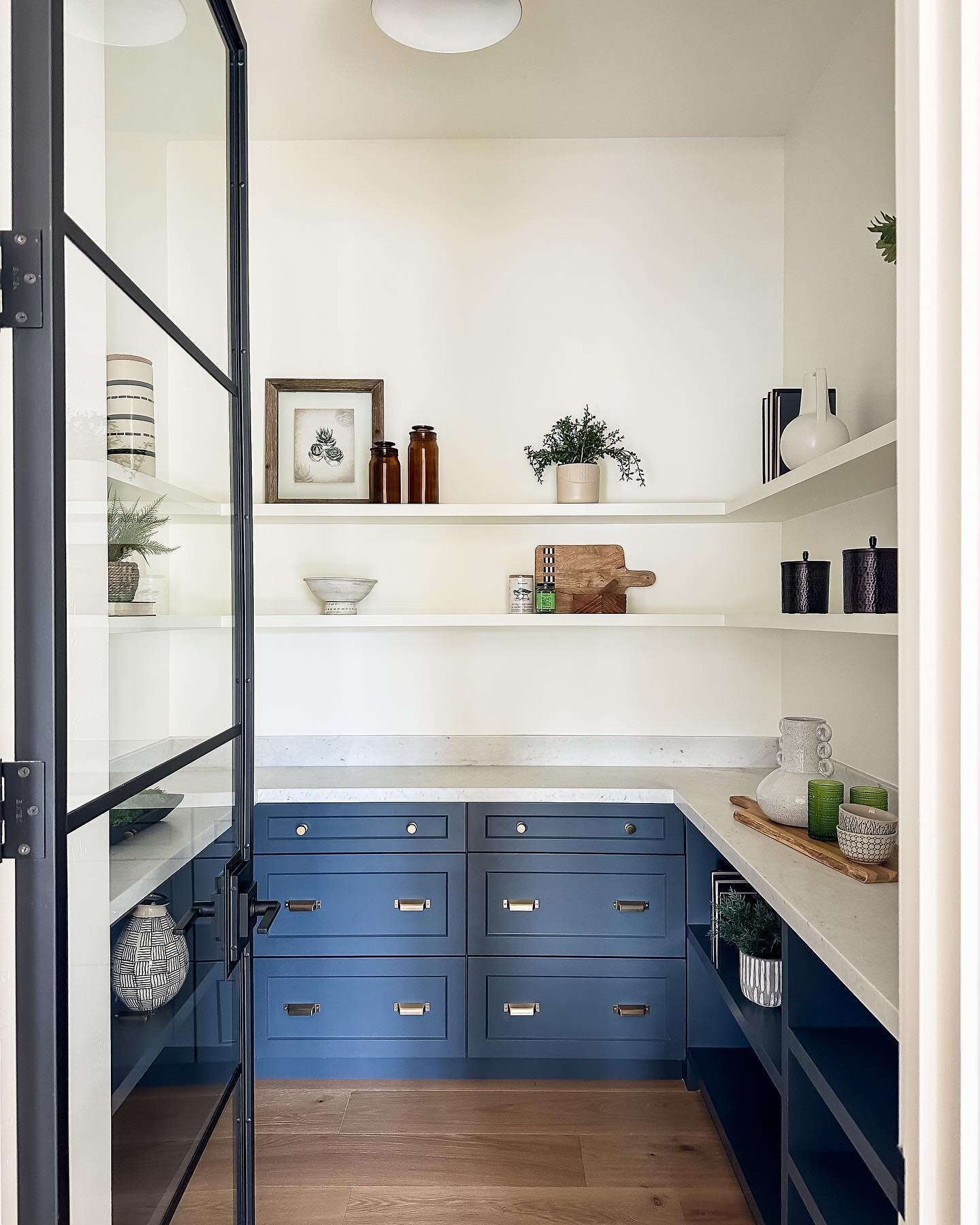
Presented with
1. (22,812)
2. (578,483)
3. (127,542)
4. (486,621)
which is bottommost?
(22,812)

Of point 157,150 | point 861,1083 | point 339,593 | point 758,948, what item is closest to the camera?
point 157,150

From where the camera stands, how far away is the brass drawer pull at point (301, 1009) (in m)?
2.55

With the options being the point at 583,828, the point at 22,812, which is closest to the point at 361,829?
the point at 583,828

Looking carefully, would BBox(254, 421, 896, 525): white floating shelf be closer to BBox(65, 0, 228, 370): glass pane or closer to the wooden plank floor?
BBox(65, 0, 228, 370): glass pane

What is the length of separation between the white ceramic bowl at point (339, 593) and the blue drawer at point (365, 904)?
29.2 inches

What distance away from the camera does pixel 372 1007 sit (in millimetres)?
2557

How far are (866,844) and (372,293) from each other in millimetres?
2223

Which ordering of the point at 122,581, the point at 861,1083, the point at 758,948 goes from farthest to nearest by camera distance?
1. the point at 758,948
2. the point at 861,1083
3. the point at 122,581

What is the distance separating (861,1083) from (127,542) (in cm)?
140

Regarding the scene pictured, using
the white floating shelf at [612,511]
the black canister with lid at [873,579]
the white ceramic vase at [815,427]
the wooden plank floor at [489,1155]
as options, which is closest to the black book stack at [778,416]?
the white floating shelf at [612,511]

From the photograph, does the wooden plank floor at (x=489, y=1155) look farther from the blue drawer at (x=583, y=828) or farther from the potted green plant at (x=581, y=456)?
the potted green plant at (x=581, y=456)

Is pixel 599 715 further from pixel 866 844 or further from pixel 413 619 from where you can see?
pixel 866 844

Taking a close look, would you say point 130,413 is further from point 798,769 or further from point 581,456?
point 581,456

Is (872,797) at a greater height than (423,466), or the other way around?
(423,466)
